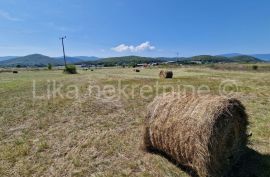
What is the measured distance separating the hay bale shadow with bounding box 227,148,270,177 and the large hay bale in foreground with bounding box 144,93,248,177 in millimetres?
190

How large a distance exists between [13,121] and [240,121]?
30.4 ft

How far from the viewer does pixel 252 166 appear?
22.4 ft

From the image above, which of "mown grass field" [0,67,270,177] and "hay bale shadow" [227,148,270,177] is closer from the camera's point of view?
"hay bale shadow" [227,148,270,177]

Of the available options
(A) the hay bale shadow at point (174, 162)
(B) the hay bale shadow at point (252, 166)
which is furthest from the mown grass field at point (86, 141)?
(A) the hay bale shadow at point (174, 162)

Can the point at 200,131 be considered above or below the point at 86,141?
above

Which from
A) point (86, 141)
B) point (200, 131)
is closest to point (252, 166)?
point (200, 131)

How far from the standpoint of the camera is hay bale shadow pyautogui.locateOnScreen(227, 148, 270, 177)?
6.46 m

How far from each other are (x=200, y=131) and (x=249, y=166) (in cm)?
186

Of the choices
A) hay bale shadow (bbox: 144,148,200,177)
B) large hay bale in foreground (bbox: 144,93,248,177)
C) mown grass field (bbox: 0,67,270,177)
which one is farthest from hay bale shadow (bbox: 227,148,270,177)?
hay bale shadow (bbox: 144,148,200,177)

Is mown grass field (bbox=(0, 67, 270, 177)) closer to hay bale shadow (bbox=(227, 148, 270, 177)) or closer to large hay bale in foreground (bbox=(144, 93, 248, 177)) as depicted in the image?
hay bale shadow (bbox=(227, 148, 270, 177))

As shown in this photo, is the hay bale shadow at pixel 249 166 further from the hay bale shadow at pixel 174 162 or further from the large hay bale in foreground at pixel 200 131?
the large hay bale in foreground at pixel 200 131

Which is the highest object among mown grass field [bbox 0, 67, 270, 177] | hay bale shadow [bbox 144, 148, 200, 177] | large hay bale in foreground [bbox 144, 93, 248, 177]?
large hay bale in foreground [bbox 144, 93, 248, 177]

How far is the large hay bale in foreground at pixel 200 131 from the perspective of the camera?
6055 mm

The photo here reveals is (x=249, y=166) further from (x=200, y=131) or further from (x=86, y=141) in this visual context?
(x=86, y=141)
